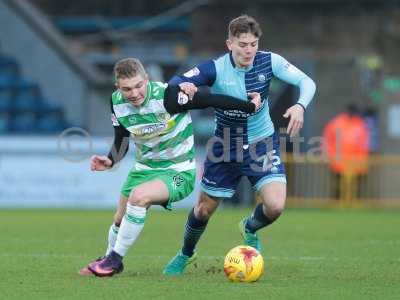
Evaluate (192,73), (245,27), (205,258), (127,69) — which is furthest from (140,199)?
(205,258)

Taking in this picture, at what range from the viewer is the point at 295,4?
912 inches

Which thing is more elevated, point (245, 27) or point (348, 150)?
point (245, 27)

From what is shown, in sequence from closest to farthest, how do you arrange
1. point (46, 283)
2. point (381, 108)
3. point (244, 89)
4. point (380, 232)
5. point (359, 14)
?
point (46, 283)
point (244, 89)
point (380, 232)
point (381, 108)
point (359, 14)

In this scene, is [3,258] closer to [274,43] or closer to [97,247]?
[97,247]

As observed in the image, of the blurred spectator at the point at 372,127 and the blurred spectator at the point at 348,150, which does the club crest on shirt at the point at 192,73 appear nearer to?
the blurred spectator at the point at 348,150

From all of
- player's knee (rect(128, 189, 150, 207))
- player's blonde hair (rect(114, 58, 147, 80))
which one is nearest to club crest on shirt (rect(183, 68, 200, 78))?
player's blonde hair (rect(114, 58, 147, 80))

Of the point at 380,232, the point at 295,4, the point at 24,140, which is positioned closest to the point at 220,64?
the point at 380,232

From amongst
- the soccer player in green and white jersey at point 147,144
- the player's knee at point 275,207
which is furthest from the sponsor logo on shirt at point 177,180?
the player's knee at point 275,207

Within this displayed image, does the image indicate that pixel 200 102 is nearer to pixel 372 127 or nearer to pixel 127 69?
pixel 127 69

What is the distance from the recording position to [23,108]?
2186 centimetres

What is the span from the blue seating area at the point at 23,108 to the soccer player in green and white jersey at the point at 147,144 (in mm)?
12404

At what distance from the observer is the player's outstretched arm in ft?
28.1

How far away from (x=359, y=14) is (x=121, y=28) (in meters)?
4.86

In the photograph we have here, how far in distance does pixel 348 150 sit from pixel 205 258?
33.1ft
